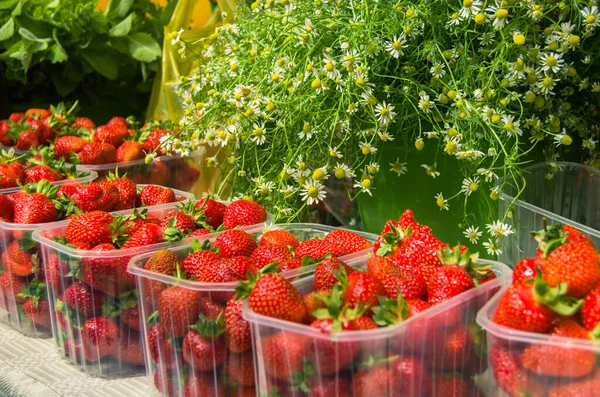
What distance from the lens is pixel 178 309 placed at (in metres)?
0.84

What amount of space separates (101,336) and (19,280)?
10.9 inches

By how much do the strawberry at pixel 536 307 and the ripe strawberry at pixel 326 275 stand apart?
0.66 ft

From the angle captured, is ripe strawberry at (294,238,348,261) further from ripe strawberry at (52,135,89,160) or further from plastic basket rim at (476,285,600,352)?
ripe strawberry at (52,135,89,160)

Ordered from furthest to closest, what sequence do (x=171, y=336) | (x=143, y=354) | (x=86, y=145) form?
1. (x=86, y=145)
2. (x=143, y=354)
3. (x=171, y=336)

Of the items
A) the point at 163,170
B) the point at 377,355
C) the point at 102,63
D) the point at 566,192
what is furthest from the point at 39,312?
the point at 102,63

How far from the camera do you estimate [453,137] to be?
1.04m

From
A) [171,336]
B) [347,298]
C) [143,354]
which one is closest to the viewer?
[347,298]

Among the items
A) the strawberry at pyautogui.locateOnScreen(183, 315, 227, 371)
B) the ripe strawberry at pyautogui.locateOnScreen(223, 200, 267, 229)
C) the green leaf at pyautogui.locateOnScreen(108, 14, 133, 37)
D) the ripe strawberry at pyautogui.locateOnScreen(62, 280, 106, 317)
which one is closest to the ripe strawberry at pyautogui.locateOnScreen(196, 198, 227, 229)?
the ripe strawberry at pyautogui.locateOnScreen(223, 200, 267, 229)

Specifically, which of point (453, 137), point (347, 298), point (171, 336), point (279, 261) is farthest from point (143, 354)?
point (453, 137)

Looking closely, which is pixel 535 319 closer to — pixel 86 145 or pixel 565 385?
pixel 565 385

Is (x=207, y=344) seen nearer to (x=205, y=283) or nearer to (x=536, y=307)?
(x=205, y=283)

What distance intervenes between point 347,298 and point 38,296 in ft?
2.21

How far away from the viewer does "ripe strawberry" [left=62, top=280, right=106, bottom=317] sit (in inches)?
39.9

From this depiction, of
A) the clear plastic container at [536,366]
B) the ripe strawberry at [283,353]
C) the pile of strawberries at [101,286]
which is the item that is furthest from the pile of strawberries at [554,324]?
the pile of strawberries at [101,286]
